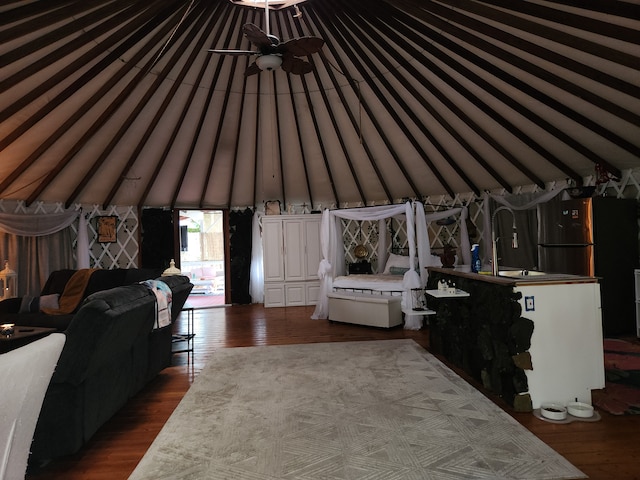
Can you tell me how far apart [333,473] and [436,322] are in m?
2.32

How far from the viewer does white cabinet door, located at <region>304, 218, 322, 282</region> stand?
7145 mm

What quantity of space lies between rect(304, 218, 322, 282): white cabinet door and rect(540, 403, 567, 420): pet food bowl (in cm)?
494

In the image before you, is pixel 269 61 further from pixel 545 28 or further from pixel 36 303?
pixel 36 303

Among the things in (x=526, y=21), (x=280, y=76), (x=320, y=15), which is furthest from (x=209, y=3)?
(x=526, y=21)

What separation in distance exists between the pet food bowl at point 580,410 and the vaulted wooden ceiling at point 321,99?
8.12 feet

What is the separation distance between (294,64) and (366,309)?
3128mm

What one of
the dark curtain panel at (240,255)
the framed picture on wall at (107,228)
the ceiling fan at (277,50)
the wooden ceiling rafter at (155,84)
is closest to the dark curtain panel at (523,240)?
the ceiling fan at (277,50)

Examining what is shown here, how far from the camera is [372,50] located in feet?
12.9

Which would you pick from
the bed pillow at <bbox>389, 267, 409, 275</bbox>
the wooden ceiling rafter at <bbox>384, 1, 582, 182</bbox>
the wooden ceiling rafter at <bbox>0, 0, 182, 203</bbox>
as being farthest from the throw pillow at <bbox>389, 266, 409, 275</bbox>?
the wooden ceiling rafter at <bbox>0, 0, 182, 203</bbox>

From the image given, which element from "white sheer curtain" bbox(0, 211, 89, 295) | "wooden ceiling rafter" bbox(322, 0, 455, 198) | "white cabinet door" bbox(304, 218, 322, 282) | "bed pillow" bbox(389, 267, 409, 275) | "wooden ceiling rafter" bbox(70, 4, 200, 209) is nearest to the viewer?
"wooden ceiling rafter" bbox(70, 4, 200, 209)

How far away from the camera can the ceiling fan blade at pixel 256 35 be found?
265 centimetres

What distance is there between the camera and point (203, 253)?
895cm

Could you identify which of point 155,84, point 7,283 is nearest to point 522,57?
point 155,84

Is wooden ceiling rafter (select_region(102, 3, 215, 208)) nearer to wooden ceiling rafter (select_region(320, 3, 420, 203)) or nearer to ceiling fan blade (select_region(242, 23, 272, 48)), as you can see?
ceiling fan blade (select_region(242, 23, 272, 48))
